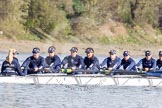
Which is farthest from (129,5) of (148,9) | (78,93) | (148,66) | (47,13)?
(78,93)

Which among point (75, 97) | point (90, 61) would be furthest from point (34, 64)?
point (75, 97)

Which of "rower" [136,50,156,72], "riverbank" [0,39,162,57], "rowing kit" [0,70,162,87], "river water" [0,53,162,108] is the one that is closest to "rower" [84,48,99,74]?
"rowing kit" [0,70,162,87]

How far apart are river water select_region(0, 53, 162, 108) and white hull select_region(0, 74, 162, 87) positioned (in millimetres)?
324

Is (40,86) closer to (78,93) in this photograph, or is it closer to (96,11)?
(78,93)

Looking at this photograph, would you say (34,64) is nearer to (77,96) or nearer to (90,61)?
(90,61)

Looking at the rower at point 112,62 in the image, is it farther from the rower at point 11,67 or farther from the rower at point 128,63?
the rower at point 11,67

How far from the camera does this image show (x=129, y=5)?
96.0 meters

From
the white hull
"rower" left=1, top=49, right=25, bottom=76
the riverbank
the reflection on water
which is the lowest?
the reflection on water

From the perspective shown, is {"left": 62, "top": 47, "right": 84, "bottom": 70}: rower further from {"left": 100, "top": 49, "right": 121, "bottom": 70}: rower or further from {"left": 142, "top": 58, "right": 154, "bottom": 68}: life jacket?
{"left": 142, "top": 58, "right": 154, "bottom": 68}: life jacket

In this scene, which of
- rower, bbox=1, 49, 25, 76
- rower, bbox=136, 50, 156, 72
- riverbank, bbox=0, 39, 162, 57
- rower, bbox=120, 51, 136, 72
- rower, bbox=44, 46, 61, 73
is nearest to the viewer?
rower, bbox=1, 49, 25, 76

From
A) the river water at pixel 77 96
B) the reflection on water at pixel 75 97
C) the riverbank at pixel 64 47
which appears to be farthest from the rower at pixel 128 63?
the riverbank at pixel 64 47

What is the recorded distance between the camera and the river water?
86.2 feet

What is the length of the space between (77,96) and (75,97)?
413 mm

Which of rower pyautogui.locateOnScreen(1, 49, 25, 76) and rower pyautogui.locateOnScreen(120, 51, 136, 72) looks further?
rower pyautogui.locateOnScreen(120, 51, 136, 72)
